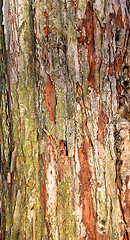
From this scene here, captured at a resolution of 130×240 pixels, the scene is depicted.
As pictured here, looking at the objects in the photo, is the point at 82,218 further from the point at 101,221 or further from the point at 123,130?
the point at 123,130

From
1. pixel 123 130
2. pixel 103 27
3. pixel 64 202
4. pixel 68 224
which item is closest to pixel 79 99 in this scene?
pixel 123 130

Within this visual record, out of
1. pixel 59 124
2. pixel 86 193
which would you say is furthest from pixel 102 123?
pixel 86 193

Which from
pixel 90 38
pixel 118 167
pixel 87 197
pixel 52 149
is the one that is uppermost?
pixel 90 38

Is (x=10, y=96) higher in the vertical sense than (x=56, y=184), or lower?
higher

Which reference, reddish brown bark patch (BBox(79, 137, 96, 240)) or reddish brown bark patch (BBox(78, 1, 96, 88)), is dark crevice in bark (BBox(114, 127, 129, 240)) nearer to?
reddish brown bark patch (BBox(79, 137, 96, 240))

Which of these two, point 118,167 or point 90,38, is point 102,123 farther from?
point 90,38

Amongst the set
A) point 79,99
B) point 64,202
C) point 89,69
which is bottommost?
point 64,202

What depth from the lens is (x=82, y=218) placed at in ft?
3.35

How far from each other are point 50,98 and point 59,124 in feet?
0.46

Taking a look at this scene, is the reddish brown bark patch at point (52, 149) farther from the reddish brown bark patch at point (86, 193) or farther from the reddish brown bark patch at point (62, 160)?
the reddish brown bark patch at point (86, 193)

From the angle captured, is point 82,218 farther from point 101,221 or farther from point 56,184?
point 56,184

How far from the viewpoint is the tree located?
102 cm

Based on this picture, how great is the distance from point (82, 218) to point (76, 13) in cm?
105

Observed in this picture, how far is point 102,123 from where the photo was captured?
41.2 inches
